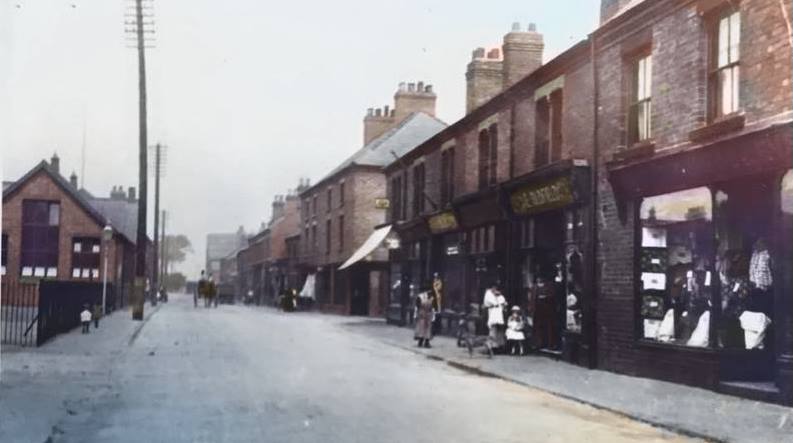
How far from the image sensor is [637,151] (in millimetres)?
14461

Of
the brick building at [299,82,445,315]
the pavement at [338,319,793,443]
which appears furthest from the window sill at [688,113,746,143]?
the brick building at [299,82,445,315]

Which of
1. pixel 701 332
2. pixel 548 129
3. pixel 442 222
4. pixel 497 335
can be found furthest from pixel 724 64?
pixel 442 222

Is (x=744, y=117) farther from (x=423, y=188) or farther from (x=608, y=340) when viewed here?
(x=423, y=188)

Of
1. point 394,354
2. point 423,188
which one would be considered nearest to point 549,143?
point 394,354

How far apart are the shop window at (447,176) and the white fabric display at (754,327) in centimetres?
1343

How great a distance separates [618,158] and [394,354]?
6.47 metres

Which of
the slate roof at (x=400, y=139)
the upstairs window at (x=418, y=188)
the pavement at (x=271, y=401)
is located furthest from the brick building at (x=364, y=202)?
the pavement at (x=271, y=401)

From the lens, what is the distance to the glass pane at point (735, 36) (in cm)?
1219

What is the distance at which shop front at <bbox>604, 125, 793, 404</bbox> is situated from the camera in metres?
11.4

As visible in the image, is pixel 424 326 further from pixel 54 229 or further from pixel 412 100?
pixel 412 100

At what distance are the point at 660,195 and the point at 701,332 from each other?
216 cm

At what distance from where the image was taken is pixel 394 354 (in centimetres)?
1911

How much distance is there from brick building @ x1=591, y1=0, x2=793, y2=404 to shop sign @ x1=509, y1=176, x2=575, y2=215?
0.98m

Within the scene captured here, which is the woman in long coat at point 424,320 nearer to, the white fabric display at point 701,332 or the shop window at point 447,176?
the shop window at point 447,176
